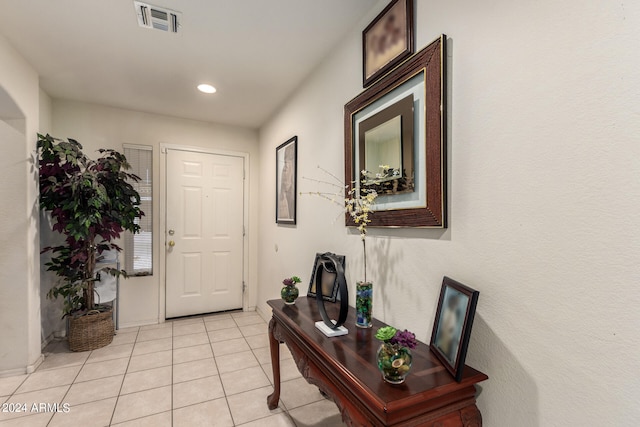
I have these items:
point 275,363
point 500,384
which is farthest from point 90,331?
point 500,384

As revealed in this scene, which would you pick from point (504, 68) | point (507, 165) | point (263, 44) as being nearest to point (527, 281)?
point (507, 165)

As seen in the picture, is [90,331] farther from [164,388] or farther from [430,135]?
[430,135]

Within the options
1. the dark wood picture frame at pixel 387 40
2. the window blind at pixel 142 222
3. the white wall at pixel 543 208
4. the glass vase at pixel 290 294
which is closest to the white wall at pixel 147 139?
the window blind at pixel 142 222

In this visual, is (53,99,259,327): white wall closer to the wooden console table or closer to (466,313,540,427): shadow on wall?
the wooden console table

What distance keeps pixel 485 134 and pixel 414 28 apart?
707mm

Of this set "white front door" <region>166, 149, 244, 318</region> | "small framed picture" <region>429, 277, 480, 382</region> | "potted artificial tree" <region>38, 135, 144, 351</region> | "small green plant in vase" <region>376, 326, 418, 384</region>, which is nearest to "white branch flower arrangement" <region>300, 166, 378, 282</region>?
"small framed picture" <region>429, 277, 480, 382</region>

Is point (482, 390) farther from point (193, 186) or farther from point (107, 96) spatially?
point (107, 96)

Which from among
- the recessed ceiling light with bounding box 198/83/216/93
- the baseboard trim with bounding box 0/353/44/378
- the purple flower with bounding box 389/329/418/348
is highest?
the recessed ceiling light with bounding box 198/83/216/93

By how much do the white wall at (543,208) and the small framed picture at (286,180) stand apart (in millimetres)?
1654

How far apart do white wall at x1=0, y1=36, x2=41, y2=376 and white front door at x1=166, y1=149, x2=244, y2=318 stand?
1331mm

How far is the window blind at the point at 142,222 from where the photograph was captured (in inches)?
138

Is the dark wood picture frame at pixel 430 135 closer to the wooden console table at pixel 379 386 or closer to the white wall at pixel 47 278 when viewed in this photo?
the wooden console table at pixel 379 386

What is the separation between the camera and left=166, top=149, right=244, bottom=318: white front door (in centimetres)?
372

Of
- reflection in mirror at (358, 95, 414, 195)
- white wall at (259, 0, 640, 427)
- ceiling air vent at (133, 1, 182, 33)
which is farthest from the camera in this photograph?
ceiling air vent at (133, 1, 182, 33)
